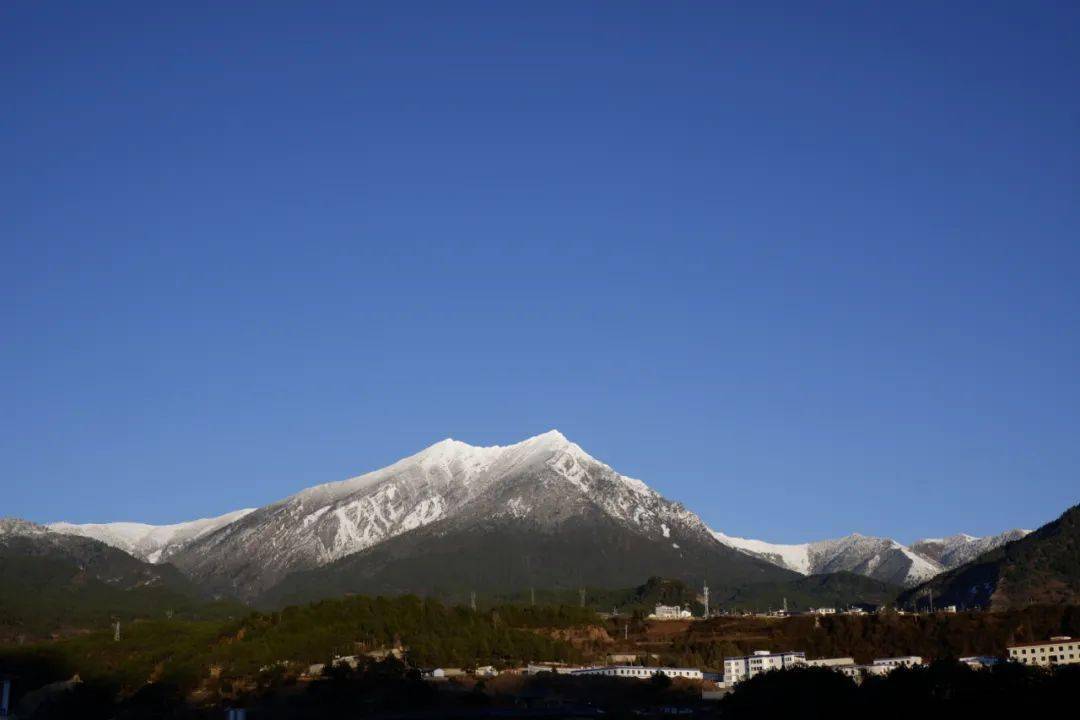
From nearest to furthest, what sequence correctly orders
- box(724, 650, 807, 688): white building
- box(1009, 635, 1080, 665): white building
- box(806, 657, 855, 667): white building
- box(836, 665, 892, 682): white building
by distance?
1. box(836, 665, 892, 682): white building
2. box(724, 650, 807, 688): white building
3. box(1009, 635, 1080, 665): white building
4. box(806, 657, 855, 667): white building

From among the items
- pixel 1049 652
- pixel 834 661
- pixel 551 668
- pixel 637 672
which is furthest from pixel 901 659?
pixel 551 668

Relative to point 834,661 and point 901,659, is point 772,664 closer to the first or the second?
point 834,661

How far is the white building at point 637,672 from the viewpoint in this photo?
15288cm

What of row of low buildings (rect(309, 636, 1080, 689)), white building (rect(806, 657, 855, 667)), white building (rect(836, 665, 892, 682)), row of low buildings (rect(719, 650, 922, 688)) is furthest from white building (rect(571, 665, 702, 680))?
white building (rect(836, 665, 892, 682))

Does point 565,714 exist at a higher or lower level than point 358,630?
lower

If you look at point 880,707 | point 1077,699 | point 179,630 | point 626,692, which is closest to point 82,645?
point 179,630

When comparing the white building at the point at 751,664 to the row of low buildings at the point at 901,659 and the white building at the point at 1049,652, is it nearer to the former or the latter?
the row of low buildings at the point at 901,659

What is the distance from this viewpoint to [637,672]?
15488 cm

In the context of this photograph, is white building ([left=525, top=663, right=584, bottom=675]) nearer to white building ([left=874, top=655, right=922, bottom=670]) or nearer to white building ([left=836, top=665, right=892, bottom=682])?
white building ([left=836, top=665, right=892, bottom=682])

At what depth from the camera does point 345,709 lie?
13500 cm

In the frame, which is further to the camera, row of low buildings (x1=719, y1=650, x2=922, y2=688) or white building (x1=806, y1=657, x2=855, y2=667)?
white building (x1=806, y1=657, x2=855, y2=667)

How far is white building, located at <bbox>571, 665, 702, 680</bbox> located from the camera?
502 ft

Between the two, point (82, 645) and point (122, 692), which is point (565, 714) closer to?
point (122, 692)

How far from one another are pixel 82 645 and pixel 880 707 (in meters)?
116
